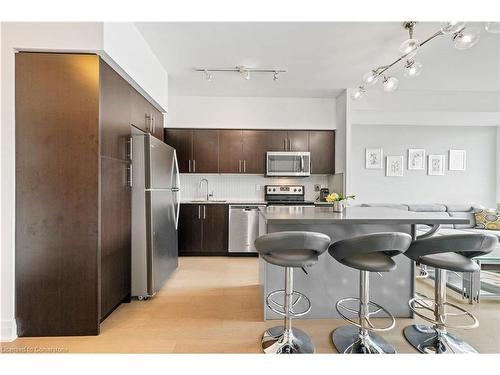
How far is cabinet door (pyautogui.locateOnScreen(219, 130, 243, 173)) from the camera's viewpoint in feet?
14.1

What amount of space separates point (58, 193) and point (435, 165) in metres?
6.03

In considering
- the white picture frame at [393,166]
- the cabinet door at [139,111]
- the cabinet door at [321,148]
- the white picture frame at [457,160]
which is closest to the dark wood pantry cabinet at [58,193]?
the cabinet door at [139,111]

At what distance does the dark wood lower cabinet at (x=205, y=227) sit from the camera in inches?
161

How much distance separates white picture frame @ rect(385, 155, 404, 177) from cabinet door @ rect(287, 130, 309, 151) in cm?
181

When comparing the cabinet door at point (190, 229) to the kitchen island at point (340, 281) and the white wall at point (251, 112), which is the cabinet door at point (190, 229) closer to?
the white wall at point (251, 112)

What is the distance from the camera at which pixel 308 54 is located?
9.43 ft

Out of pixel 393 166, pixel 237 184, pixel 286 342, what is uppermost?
pixel 393 166

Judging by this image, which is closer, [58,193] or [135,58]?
[58,193]

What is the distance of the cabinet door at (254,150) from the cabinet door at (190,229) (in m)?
1.11

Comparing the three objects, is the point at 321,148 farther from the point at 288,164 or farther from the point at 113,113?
the point at 113,113

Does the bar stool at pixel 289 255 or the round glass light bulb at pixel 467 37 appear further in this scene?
the round glass light bulb at pixel 467 37

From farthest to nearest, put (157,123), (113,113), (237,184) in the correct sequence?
(237,184) → (157,123) → (113,113)

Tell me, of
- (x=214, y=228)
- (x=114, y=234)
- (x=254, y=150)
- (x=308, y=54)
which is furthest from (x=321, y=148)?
(x=114, y=234)

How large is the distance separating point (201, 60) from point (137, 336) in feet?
9.76
